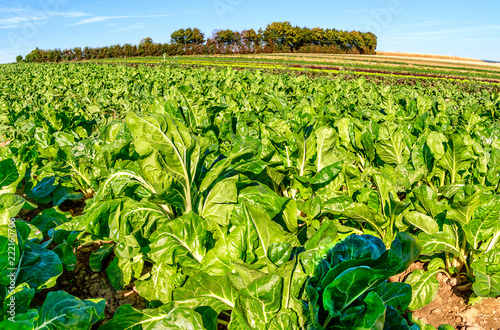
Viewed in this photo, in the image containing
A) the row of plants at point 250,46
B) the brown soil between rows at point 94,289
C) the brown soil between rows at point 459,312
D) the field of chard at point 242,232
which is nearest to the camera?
the field of chard at point 242,232

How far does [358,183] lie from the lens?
313 centimetres

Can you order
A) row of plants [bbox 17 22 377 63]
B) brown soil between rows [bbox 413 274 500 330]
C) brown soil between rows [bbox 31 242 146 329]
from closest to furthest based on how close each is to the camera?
brown soil between rows [bbox 413 274 500 330]
brown soil between rows [bbox 31 242 146 329]
row of plants [bbox 17 22 377 63]

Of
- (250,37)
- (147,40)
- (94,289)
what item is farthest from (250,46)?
(94,289)

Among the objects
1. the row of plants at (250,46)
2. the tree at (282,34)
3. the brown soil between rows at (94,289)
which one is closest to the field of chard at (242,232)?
the brown soil between rows at (94,289)

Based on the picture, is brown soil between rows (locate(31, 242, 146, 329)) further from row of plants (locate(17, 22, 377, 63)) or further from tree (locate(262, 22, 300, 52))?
tree (locate(262, 22, 300, 52))

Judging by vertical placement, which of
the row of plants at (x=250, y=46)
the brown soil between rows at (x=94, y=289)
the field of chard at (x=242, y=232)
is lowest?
the brown soil between rows at (x=94, y=289)

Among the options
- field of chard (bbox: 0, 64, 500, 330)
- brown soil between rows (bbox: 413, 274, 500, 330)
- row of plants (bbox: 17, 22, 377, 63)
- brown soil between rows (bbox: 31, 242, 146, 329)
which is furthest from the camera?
row of plants (bbox: 17, 22, 377, 63)

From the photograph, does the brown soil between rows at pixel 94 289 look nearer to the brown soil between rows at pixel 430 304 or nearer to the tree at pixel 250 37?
the brown soil between rows at pixel 430 304

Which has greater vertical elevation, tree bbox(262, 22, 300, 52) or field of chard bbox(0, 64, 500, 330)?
tree bbox(262, 22, 300, 52)

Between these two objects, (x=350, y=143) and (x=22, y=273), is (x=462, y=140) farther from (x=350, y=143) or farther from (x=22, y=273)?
(x=22, y=273)

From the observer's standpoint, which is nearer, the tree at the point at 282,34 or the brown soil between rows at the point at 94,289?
the brown soil between rows at the point at 94,289

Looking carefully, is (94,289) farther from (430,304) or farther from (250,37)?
(250,37)

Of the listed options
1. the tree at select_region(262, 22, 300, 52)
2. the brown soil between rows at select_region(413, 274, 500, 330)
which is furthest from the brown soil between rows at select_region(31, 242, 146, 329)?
the tree at select_region(262, 22, 300, 52)

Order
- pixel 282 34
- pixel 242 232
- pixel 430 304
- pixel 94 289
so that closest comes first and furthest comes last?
pixel 242 232 → pixel 430 304 → pixel 94 289 → pixel 282 34
